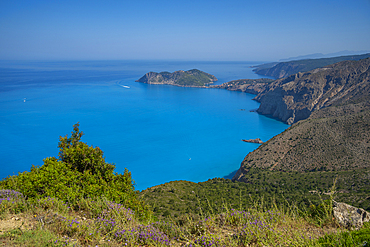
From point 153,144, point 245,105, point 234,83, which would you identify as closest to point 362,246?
point 153,144

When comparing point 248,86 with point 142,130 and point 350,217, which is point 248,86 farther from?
point 350,217

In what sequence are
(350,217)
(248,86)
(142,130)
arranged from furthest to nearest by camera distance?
(248,86) → (142,130) → (350,217)

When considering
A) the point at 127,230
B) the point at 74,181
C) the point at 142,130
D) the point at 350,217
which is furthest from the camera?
the point at 142,130

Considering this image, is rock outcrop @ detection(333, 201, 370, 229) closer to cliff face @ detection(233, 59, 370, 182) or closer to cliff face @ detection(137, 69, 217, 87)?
cliff face @ detection(233, 59, 370, 182)

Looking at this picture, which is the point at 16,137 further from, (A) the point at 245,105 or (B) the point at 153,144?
(A) the point at 245,105

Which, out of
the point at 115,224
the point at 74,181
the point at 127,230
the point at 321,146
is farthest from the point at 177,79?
the point at 127,230

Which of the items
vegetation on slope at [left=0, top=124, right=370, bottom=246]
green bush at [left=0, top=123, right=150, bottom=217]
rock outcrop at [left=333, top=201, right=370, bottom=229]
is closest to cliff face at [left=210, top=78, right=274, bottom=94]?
green bush at [left=0, top=123, right=150, bottom=217]
